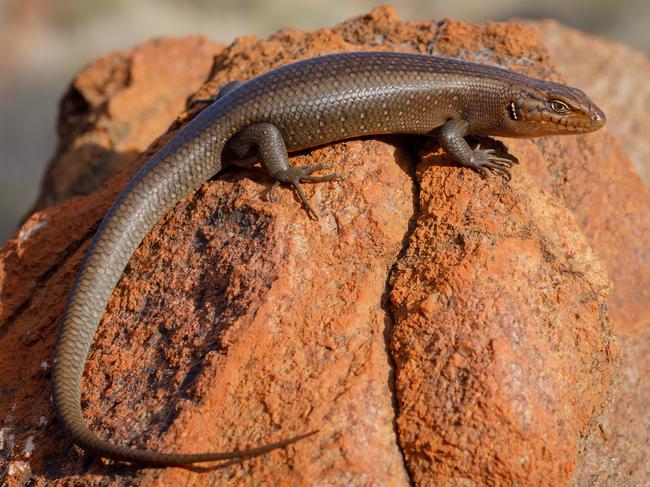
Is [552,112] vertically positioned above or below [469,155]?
above

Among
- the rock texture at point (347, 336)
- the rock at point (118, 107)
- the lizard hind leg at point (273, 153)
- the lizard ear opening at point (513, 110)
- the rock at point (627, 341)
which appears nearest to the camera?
the rock texture at point (347, 336)

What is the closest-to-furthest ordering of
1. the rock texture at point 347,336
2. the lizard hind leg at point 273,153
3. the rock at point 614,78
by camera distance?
1. the rock texture at point 347,336
2. the lizard hind leg at point 273,153
3. the rock at point 614,78

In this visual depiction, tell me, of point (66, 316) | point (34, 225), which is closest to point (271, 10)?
point (34, 225)

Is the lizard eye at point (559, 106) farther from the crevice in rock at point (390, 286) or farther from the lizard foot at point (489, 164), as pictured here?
the crevice in rock at point (390, 286)

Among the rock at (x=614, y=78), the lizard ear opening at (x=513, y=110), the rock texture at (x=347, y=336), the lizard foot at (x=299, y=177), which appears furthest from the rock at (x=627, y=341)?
the rock at (x=614, y=78)

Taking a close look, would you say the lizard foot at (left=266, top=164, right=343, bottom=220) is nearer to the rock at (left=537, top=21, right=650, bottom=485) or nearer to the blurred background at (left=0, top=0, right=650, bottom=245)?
the rock at (left=537, top=21, right=650, bottom=485)

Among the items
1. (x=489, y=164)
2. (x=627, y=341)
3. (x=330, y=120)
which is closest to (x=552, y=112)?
(x=489, y=164)

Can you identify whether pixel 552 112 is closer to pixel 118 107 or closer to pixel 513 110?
pixel 513 110

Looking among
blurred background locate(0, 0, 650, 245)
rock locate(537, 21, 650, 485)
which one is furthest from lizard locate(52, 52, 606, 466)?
blurred background locate(0, 0, 650, 245)
